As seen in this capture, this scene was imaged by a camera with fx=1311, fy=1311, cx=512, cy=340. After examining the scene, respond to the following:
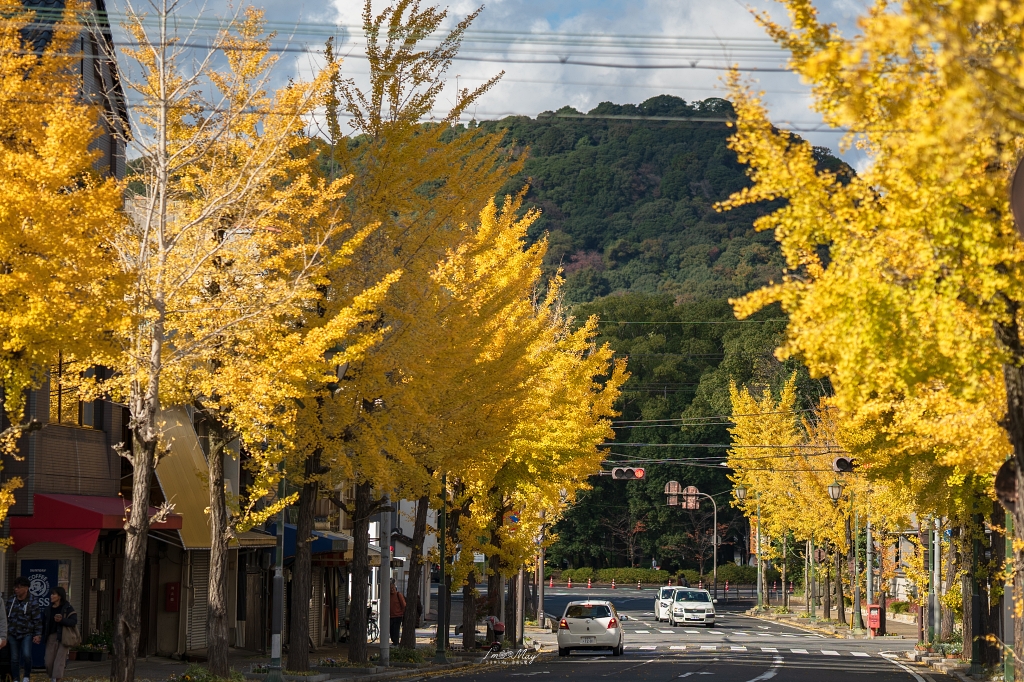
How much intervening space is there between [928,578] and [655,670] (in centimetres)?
1464

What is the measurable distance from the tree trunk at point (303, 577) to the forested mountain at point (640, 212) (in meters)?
106

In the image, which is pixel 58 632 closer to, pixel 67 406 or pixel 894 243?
pixel 67 406

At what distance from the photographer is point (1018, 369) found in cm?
1382

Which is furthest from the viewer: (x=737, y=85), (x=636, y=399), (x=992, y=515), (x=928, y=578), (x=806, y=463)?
(x=636, y=399)

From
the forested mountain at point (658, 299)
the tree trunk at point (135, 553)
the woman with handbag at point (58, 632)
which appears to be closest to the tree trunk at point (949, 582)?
the forested mountain at point (658, 299)

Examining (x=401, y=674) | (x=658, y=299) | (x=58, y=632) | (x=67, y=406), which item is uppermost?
(x=658, y=299)

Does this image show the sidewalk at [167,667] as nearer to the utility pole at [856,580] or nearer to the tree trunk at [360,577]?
the tree trunk at [360,577]

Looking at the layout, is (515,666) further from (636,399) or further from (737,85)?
(636,399)

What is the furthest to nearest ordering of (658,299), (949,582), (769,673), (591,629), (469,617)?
(658,299)
(591,629)
(469,617)
(949,582)
(769,673)

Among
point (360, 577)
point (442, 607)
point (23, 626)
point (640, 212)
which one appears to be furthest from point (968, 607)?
point (640, 212)

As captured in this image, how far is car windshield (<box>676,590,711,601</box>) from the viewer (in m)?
59.4

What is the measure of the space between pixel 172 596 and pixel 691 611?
34513 mm

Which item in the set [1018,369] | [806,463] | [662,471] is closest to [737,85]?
[1018,369]

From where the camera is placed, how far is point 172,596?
28.0 metres
